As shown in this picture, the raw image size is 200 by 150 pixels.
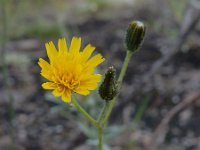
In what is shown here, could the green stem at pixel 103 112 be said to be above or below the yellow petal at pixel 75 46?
below

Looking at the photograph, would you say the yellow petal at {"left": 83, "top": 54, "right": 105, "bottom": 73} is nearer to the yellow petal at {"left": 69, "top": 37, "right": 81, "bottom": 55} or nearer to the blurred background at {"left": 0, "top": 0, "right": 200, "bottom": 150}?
the yellow petal at {"left": 69, "top": 37, "right": 81, "bottom": 55}

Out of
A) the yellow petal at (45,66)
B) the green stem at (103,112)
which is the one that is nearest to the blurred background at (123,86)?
the green stem at (103,112)

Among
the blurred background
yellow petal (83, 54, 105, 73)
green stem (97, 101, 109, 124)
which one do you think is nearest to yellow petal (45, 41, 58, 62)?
yellow petal (83, 54, 105, 73)

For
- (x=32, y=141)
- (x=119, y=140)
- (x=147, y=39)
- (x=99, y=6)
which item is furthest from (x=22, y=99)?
(x=99, y=6)

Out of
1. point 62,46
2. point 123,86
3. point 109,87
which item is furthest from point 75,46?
point 123,86

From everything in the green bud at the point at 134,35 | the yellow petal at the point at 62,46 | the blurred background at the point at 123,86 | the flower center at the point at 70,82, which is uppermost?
the blurred background at the point at 123,86

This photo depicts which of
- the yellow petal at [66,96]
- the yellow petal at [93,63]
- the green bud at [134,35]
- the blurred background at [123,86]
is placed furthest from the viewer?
the blurred background at [123,86]

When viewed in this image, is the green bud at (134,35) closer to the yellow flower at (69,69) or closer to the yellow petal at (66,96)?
the yellow flower at (69,69)

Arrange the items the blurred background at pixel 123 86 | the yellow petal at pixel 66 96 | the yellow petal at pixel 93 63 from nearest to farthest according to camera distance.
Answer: the yellow petal at pixel 66 96 → the yellow petal at pixel 93 63 → the blurred background at pixel 123 86
